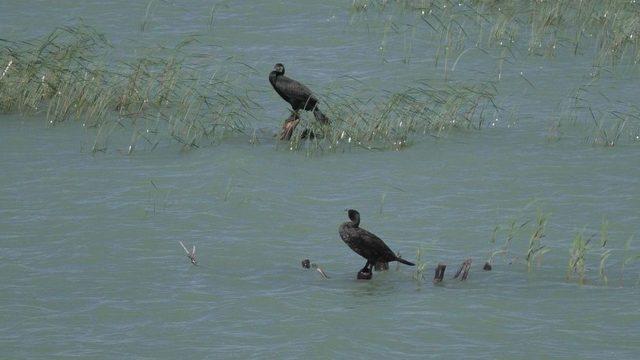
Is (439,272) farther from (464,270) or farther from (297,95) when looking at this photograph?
(297,95)

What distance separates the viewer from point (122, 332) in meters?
9.58

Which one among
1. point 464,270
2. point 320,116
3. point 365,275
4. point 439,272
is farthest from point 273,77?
point 439,272

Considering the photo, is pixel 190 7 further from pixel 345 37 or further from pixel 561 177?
pixel 561 177

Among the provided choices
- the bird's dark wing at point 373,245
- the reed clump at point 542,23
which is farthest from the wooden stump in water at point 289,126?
the reed clump at point 542,23

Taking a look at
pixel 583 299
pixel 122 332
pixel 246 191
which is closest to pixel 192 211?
pixel 246 191

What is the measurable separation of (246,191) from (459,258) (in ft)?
9.26

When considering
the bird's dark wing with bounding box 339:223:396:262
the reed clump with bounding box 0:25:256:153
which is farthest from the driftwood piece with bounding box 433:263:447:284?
the reed clump with bounding box 0:25:256:153

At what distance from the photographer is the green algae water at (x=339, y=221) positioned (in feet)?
31.4

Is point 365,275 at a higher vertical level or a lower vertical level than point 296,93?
lower

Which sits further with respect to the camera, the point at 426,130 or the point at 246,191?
the point at 426,130

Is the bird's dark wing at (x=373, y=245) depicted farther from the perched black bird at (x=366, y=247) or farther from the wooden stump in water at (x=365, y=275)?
the wooden stump in water at (x=365, y=275)

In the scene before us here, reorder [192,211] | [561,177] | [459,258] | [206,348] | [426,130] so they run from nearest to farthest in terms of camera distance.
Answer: [206,348], [459,258], [192,211], [561,177], [426,130]

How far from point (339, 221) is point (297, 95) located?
2.50m

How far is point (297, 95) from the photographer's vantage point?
14.5m
